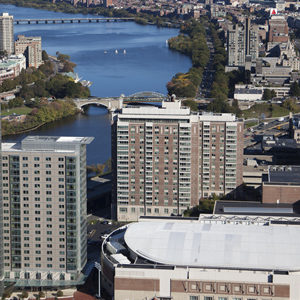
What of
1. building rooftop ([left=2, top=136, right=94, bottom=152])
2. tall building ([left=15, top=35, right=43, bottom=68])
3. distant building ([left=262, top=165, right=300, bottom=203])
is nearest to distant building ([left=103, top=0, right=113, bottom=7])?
tall building ([left=15, top=35, right=43, bottom=68])

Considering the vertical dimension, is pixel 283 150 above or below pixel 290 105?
above

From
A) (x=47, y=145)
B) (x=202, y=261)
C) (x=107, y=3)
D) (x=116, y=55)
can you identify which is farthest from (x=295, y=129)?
(x=107, y=3)

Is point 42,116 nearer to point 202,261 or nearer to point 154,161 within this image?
point 154,161

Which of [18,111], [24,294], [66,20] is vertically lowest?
[24,294]

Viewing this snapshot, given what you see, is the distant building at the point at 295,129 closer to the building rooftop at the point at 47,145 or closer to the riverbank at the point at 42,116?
A: the riverbank at the point at 42,116

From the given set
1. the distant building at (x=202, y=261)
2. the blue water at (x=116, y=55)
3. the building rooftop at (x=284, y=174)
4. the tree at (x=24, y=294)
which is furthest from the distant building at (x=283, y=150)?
the blue water at (x=116, y=55)

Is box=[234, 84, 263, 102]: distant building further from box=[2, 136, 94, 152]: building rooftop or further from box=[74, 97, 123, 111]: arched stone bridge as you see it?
box=[2, 136, 94, 152]: building rooftop
